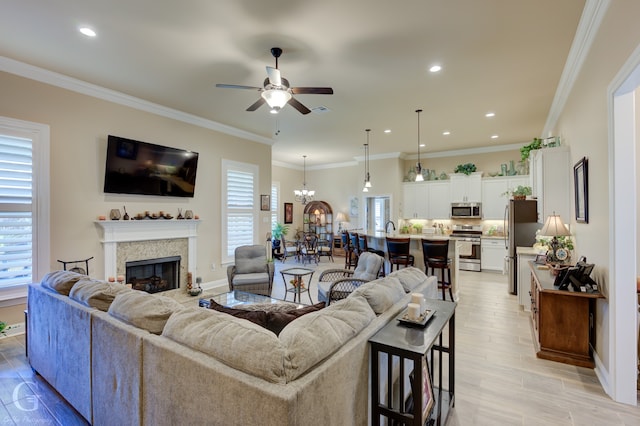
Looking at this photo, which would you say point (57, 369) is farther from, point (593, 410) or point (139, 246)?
point (593, 410)

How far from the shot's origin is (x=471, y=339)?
3.59 metres

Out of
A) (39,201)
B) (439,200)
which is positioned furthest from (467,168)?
(39,201)

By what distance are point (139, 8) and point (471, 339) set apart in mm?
4800

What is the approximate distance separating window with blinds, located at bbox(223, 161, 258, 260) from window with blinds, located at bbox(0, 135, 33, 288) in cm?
291

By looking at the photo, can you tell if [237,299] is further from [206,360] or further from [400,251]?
[400,251]

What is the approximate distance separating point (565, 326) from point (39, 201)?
6.11 m

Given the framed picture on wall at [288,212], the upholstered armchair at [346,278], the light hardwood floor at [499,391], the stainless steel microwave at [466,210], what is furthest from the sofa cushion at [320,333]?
the framed picture on wall at [288,212]

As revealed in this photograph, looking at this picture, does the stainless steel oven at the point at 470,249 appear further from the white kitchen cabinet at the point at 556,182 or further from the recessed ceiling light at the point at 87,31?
the recessed ceiling light at the point at 87,31

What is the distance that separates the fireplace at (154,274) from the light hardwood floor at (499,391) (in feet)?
4.62

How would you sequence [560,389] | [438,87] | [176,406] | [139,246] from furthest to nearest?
[139,246], [438,87], [560,389], [176,406]

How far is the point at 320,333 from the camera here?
1.40m

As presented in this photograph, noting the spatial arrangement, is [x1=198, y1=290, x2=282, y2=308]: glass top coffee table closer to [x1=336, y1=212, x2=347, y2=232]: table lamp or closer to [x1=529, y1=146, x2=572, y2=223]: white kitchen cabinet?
[x1=529, y1=146, x2=572, y2=223]: white kitchen cabinet

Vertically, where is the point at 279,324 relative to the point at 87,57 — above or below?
below

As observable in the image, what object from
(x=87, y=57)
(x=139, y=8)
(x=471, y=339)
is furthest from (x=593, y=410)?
(x=87, y=57)
